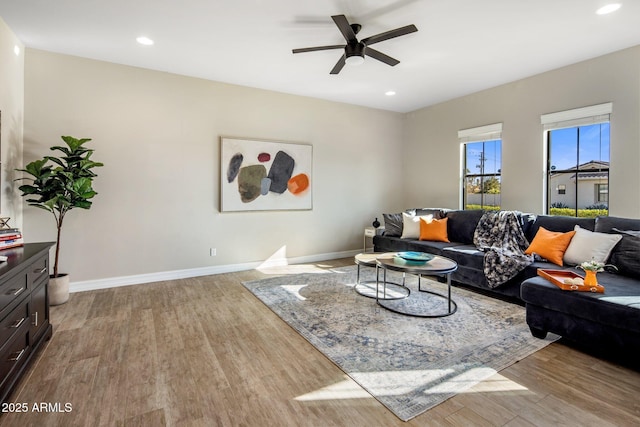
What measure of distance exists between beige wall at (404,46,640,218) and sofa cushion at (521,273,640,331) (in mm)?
1629

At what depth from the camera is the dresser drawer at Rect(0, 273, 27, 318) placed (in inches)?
69.6

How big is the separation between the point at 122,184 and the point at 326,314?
3084 millimetres

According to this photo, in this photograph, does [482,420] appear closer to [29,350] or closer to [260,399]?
[260,399]

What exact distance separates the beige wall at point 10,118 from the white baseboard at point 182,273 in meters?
1.00

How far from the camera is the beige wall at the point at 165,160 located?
3.77 metres

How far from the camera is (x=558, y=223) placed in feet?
12.3

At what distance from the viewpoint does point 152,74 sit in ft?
13.8

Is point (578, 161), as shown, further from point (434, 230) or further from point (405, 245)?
point (405, 245)

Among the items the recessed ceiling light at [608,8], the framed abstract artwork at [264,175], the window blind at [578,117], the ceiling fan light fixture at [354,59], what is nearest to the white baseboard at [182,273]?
the framed abstract artwork at [264,175]

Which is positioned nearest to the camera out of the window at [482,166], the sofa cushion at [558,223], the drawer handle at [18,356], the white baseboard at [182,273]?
the drawer handle at [18,356]

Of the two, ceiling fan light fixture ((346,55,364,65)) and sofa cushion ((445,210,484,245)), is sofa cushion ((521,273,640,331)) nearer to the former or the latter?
sofa cushion ((445,210,484,245))

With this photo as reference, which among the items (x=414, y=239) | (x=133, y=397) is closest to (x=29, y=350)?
(x=133, y=397)

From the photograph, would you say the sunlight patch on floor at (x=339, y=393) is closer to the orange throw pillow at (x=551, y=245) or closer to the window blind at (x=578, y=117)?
the orange throw pillow at (x=551, y=245)

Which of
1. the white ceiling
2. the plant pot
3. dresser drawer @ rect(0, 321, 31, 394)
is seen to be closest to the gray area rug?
dresser drawer @ rect(0, 321, 31, 394)
